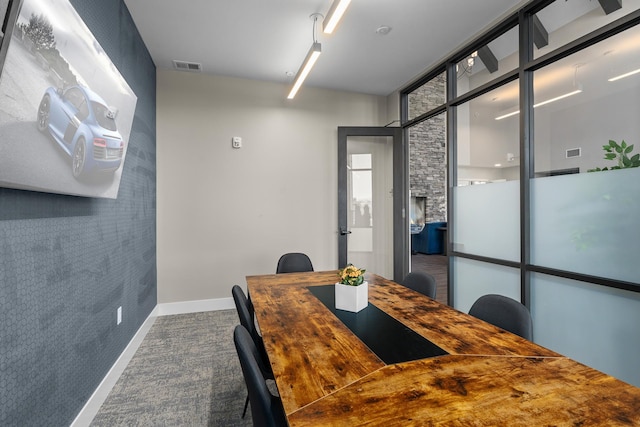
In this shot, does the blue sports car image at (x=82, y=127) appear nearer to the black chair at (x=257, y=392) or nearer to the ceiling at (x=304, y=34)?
the black chair at (x=257, y=392)

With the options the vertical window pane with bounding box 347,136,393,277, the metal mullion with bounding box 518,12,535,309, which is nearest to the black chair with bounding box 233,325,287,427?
the metal mullion with bounding box 518,12,535,309

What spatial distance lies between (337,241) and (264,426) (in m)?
3.63

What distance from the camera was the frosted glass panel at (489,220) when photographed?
9.29ft

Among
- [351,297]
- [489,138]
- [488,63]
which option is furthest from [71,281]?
[488,63]

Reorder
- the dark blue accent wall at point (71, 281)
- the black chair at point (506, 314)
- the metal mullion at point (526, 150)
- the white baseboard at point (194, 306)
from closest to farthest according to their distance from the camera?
1. the dark blue accent wall at point (71, 281)
2. the black chair at point (506, 314)
3. the metal mullion at point (526, 150)
4. the white baseboard at point (194, 306)

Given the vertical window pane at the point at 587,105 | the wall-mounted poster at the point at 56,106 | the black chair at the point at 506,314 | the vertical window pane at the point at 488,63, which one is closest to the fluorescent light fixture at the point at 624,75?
the vertical window pane at the point at 587,105

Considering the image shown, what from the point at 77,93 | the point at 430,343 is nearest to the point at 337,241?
the point at 430,343

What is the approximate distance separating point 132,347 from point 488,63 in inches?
174

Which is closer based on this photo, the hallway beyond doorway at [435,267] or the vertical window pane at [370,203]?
the vertical window pane at [370,203]

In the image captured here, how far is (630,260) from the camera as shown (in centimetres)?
A: 202

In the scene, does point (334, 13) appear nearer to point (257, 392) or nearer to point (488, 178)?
point (488, 178)

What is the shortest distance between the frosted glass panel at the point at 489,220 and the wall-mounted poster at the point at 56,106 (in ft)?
10.5

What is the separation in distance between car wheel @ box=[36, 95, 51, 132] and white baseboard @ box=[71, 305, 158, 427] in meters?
1.75

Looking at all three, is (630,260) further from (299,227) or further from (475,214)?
(299,227)
